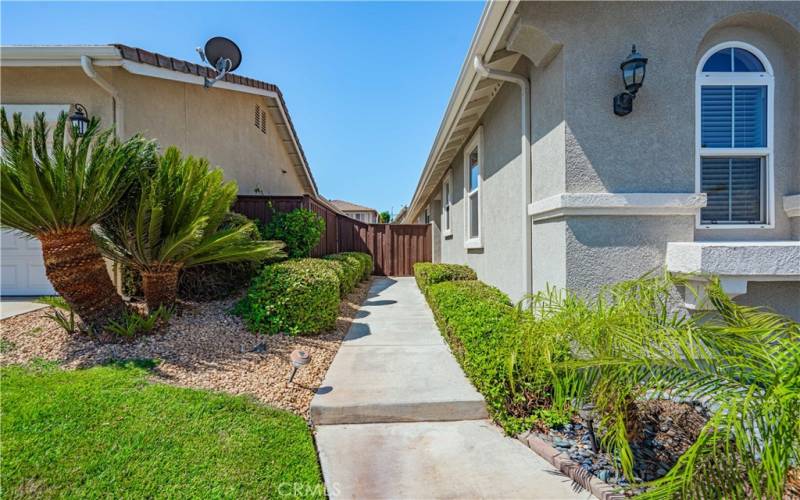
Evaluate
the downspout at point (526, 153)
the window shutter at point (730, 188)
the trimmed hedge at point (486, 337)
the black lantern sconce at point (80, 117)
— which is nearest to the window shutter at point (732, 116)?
the window shutter at point (730, 188)

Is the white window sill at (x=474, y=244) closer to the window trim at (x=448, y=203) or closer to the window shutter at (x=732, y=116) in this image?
the window trim at (x=448, y=203)

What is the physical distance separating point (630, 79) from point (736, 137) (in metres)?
1.69

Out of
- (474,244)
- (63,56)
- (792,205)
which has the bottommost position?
(474,244)

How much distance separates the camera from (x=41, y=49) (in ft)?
20.1

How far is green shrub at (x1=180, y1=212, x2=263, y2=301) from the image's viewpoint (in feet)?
20.4

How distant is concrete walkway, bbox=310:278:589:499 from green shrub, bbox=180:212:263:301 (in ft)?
9.87

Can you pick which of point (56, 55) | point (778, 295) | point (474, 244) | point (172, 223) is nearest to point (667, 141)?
point (778, 295)

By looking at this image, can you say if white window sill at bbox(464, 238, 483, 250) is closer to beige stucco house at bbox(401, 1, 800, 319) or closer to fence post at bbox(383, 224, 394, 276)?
beige stucco house at bbox(401, 1, 800, 319)

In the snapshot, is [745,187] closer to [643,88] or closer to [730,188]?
[730,188]

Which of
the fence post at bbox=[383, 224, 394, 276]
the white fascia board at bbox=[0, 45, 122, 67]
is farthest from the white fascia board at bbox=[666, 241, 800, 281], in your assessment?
the fence post at bbox=[383, 224, 394, 276]

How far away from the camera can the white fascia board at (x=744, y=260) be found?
3.42 meters

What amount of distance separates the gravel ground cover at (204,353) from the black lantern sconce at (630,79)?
181 inches

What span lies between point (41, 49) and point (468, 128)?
26.9 feet

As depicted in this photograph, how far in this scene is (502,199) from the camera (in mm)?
5699
